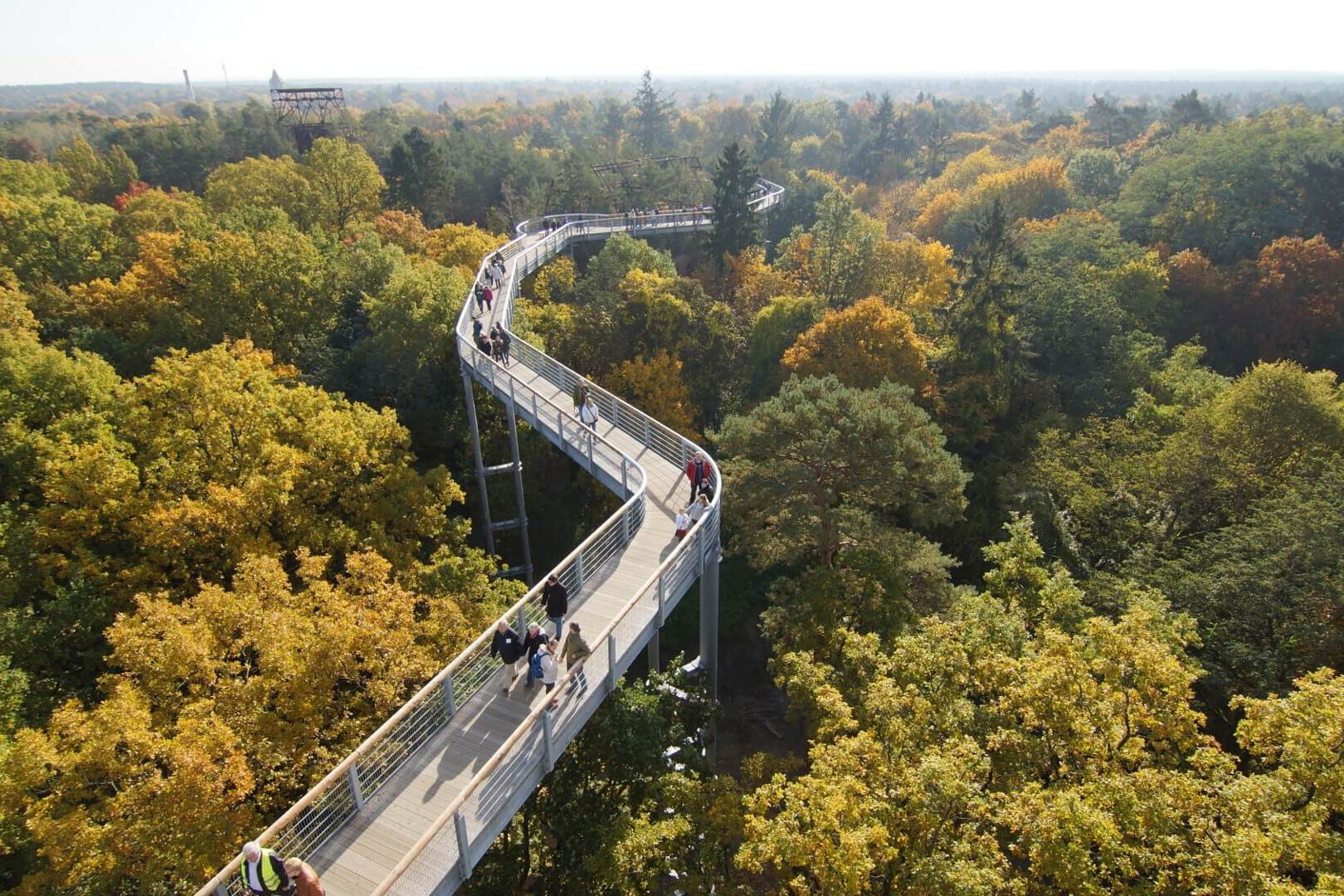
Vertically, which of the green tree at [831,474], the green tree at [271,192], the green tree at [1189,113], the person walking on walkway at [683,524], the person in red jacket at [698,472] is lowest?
the green tree at [831,474]

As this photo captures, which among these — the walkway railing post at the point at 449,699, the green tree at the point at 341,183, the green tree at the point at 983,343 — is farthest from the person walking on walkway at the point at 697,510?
the green tree at the point at 341,183

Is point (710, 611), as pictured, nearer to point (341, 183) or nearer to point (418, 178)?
point (341, 183)

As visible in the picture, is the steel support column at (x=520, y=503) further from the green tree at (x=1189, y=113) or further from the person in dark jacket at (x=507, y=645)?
the green tree at (x=1189, y=113)

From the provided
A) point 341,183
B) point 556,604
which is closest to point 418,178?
point 341,183

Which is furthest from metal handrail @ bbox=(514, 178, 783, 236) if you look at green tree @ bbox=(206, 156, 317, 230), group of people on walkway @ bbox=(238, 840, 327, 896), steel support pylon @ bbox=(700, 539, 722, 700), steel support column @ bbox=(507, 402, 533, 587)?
group of people on walkway @ bbox=(238, 840, 327, 896)

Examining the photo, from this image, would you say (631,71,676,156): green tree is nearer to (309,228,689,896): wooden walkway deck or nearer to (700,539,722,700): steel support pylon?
(700,539,722,700): steel support pylon

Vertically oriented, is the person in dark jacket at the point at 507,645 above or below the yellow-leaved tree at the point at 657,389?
above
